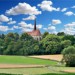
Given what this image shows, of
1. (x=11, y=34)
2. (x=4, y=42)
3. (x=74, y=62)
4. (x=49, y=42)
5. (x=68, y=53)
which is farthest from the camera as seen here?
(x=11, y=34)

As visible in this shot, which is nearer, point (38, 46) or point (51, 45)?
point (51, 45)

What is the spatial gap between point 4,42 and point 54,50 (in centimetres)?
Answer: 2925

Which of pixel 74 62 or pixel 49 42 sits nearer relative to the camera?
pixel 74 62

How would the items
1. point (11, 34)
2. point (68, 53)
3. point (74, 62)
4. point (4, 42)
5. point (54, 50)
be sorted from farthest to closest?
point (11, 34) → point (4, 42) → point (54, 50) → point (68, 53) → point (74, 62)

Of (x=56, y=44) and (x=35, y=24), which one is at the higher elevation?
(x=35, y=24)

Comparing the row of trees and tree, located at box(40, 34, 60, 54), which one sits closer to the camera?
tree, located at box(40, 34, 60, 54)

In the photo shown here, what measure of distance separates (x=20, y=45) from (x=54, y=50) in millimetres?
16901

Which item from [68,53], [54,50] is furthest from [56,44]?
[68,53]

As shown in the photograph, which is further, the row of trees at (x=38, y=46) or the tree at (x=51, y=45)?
the row of trees at (x=38, y=46)

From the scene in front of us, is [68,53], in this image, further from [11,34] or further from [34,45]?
[11,34]

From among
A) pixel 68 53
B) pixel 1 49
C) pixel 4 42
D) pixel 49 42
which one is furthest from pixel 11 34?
pixel 68 53

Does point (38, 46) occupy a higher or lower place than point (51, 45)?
lower

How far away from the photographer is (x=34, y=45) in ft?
364

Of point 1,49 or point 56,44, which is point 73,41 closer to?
point 56,44
